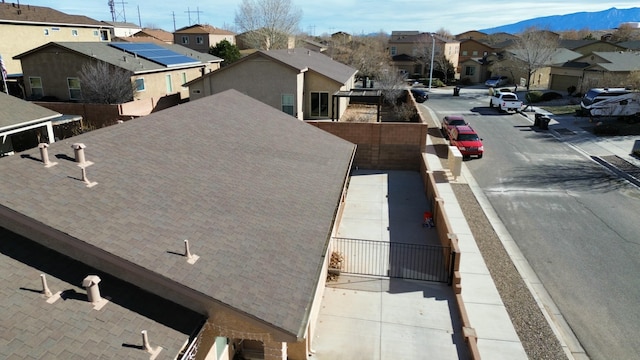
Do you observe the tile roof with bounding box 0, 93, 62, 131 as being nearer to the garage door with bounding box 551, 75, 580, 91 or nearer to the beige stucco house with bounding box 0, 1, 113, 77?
the beige stucco house with bounding box 0, 1, 113, 77

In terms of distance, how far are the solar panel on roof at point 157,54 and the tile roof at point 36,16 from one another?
11.5m

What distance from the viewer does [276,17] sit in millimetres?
65438

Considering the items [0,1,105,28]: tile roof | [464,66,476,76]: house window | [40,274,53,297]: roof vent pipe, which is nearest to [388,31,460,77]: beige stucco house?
[464,66,476,76]: house window

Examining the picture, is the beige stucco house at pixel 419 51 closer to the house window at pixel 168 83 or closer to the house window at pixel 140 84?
the house window at pixel 168 83

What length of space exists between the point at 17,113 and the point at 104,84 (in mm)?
10484

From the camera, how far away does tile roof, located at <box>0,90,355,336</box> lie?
6.91m

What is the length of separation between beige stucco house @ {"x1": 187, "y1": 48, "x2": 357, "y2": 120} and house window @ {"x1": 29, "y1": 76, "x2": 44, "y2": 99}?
12152mm

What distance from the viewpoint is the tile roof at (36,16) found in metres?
39.7

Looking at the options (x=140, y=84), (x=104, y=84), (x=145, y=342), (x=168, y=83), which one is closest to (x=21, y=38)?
(x=168, y=83)

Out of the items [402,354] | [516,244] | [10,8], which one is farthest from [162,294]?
[10,8]

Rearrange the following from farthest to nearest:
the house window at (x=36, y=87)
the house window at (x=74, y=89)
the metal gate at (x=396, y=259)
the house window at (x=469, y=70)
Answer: the house window at (x=469, y=70)
the house window at (x=36, y=87)
the house window at (x=74, y=89)
the metal gate at (x=396, y=259)

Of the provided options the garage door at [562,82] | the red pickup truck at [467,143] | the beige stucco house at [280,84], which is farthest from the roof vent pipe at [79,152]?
the garage door at [562,82]

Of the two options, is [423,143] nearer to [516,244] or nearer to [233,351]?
[516,244]

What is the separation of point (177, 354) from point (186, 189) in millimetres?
4259
